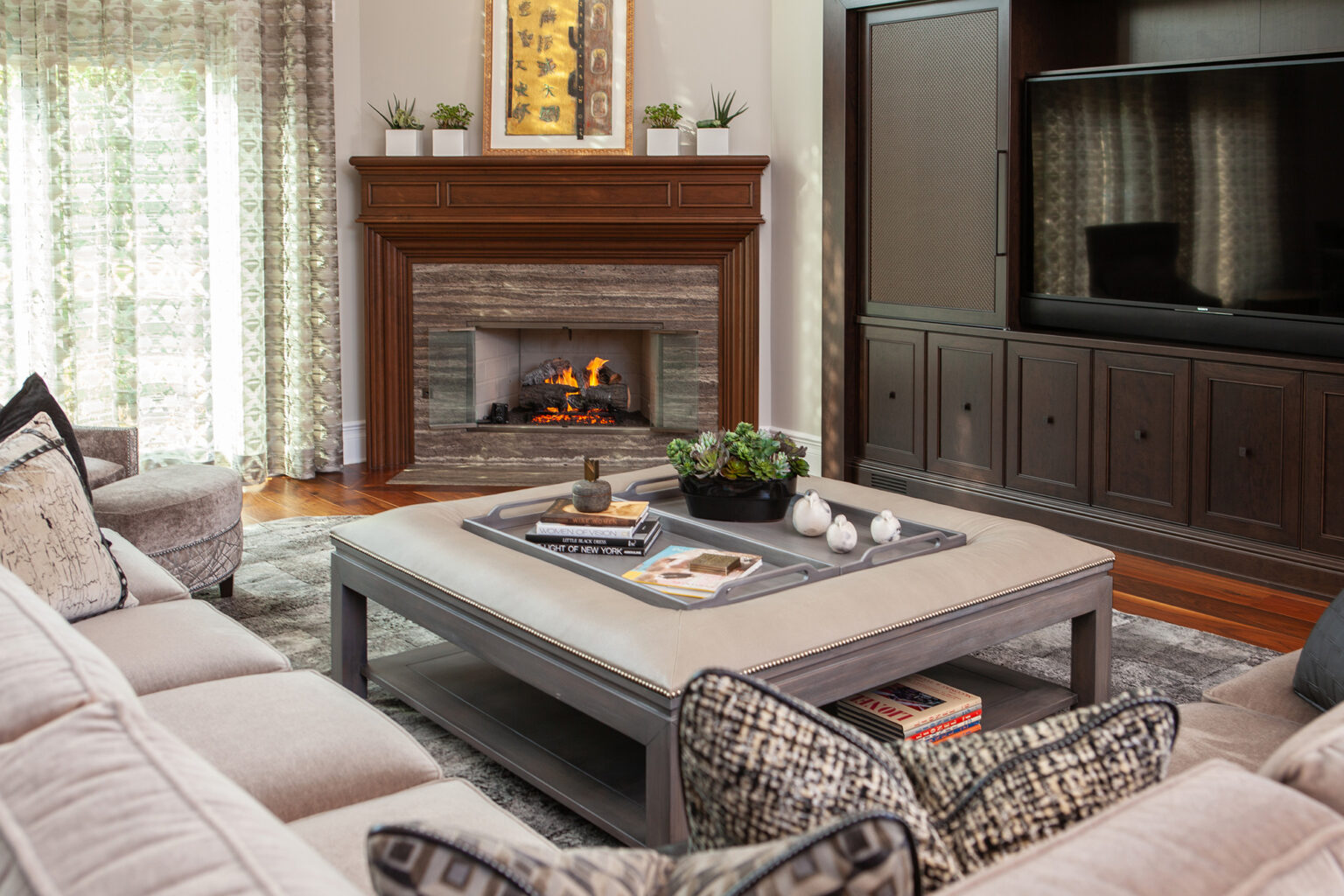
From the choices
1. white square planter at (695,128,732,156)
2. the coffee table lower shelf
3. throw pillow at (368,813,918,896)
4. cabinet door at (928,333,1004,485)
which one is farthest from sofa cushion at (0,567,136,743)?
white square planter at (695,128,732,156)

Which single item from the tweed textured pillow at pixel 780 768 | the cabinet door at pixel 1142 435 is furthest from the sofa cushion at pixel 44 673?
the cabinet door at pixel 1142 435

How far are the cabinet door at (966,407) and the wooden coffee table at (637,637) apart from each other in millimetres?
1899

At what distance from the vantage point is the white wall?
19.0ft

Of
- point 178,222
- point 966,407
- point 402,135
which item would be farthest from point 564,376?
point 966,407

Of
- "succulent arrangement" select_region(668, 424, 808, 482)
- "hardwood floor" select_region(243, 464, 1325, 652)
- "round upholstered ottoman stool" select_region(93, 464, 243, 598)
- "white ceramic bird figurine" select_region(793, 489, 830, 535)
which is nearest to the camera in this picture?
"white ceramic bird figurine" select_region(793, 489, 830, 535)

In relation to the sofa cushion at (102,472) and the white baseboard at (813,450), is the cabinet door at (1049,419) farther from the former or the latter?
the sofa cushion at (102,472)

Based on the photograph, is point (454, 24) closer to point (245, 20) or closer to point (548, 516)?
point (245, 20)

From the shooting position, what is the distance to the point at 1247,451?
4086mm

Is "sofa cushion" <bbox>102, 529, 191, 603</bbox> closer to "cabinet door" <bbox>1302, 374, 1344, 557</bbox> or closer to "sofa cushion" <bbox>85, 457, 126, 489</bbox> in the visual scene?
"sofa cushion" <bbox>85, 457, 126, 489</bbox>

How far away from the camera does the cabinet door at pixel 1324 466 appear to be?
3.84 m

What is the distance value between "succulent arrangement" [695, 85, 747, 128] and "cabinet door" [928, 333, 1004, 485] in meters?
1.47

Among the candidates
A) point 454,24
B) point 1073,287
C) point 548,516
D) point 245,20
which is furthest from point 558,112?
point 548,516

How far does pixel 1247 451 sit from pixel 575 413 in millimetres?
3257

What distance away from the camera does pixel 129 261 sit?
17.5 feet
